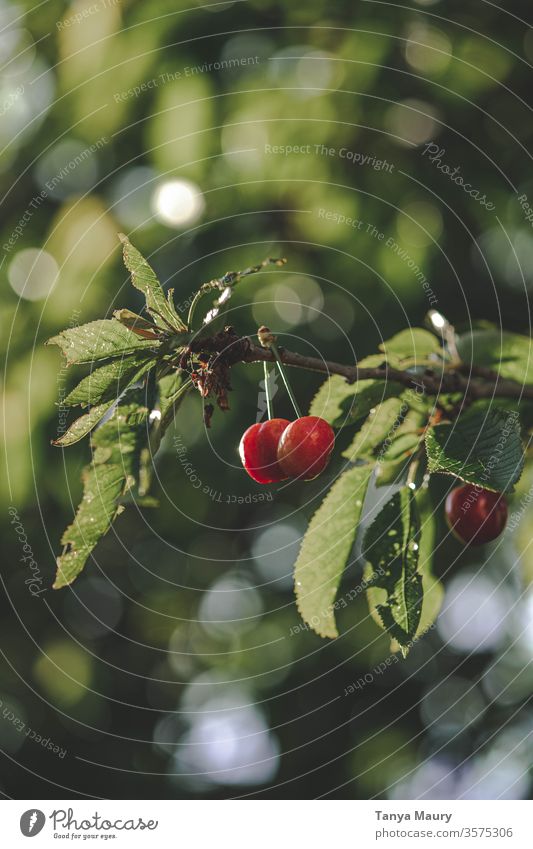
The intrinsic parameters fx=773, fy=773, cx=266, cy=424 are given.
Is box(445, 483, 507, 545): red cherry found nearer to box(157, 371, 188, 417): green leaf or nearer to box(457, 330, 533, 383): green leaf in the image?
box(457, 330, 533, 383): green leaf

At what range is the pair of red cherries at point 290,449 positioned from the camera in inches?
40.8

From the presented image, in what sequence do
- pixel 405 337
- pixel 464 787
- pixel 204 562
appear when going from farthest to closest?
pixel 204 562, pixel 464 787, pixel 405 337

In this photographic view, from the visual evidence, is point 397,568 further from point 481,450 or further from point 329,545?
point 481,450

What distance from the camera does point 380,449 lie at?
1.31m

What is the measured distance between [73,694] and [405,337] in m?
2.94

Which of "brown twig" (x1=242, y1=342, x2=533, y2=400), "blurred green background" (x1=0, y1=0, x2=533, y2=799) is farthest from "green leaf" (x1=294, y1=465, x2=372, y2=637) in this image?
"blurred green background" (x1=0, y1=0, x2=533, y2=799)

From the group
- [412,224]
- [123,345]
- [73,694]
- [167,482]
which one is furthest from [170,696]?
[123,345]

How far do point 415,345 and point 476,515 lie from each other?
35 centimetres

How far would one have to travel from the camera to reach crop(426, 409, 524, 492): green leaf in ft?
3.09

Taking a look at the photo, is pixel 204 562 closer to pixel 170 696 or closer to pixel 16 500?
pixel 170 696

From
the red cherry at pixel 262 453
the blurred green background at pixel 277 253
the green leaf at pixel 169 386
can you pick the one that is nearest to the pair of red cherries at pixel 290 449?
the red cherry at pixel 262 453

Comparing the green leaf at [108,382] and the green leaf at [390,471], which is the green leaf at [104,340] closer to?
the green leaf at [108,382]

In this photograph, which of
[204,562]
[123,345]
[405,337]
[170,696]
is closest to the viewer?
[123,345]

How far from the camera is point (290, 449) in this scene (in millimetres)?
1042
